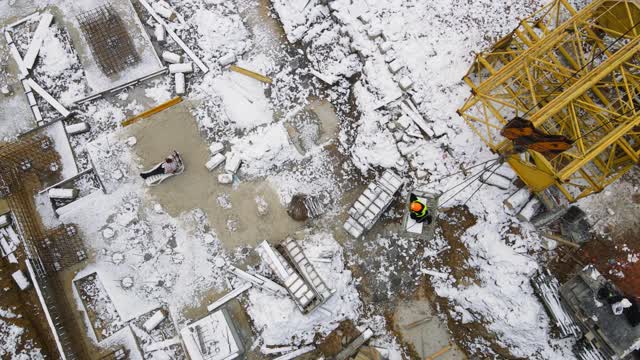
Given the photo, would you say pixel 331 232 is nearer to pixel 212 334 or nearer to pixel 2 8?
pixel 212 334

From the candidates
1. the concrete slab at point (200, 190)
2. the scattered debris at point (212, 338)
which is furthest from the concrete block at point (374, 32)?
the scattered debris at point (212, 338)

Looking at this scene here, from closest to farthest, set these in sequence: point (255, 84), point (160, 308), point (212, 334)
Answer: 1. point (212, 334)
2. point (160, 308)
3. point (255, 84)

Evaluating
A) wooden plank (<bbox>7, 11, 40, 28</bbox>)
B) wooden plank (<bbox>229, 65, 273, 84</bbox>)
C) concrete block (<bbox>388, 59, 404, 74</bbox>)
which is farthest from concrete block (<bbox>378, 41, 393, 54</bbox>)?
wooden plank (<bbox>7, 11, 40, 28</bbox>)

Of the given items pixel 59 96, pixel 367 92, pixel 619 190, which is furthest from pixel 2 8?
pixel 619 190

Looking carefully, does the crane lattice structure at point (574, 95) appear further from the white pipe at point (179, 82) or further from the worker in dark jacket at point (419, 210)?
the white pipe at point (179, 82)

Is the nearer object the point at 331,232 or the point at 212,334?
the point at 212,334
